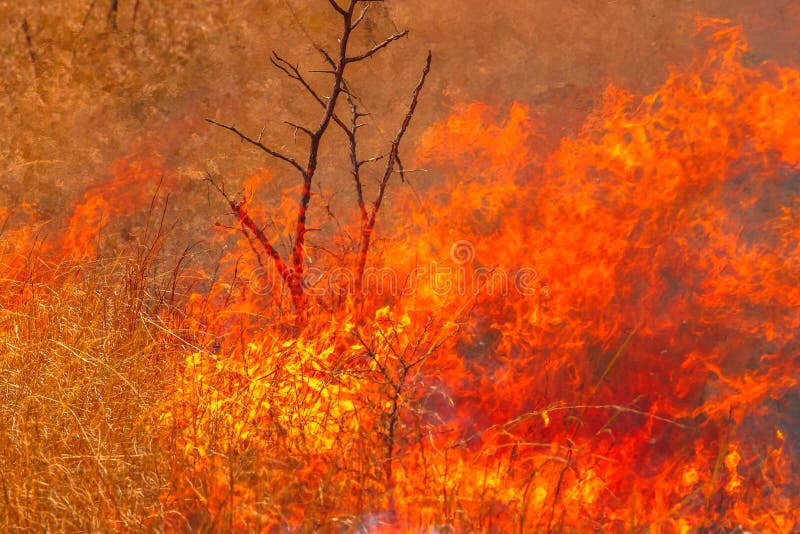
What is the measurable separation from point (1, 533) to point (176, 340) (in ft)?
7.12

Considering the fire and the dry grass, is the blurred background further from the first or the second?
the dry grass

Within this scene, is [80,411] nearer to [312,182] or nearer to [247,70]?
[312,182]

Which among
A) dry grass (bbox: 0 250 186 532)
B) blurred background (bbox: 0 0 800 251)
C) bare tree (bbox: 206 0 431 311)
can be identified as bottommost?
dry grass (bbox: 0 250 186 532)

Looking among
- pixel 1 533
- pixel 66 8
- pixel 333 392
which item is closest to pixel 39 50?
pixel 66 8

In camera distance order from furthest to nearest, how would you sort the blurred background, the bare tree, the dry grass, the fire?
the blurred background, the bare tree, the fire, the dry grass

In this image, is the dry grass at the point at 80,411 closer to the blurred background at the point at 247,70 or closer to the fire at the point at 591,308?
the fire at the point at 591,308

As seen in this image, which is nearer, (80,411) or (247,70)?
(80,411)

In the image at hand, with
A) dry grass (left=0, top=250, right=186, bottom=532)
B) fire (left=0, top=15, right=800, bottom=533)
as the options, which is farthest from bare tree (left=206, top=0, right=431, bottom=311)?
dry grass (left=0, top=250, right=186, bottom=532)

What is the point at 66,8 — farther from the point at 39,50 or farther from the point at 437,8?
the point at 437,8

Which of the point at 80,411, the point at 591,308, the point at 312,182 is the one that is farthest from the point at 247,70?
the point at 80,411

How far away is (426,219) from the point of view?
6254 millimetres

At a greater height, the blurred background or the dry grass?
the blurred background

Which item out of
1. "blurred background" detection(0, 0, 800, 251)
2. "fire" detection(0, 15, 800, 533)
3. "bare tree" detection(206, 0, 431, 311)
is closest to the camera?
"fire" detection(0, 15, 800, 533)

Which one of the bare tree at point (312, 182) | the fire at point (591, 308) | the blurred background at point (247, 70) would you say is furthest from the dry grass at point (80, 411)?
the blurred background at point (247, 70)
